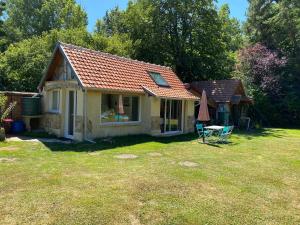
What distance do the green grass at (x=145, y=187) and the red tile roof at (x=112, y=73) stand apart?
163 inches

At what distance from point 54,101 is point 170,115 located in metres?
6.96

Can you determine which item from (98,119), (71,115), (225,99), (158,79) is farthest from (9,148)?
(225,99)

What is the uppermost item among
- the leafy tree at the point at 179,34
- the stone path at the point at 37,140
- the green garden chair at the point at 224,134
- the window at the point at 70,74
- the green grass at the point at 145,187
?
the leafy tree at the point at 179,34

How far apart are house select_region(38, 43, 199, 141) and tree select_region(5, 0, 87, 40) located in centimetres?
3155

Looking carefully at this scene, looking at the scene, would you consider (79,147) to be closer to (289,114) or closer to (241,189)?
(241,189)

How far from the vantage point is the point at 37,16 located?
50656 mm

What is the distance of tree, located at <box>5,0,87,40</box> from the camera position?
47344mm

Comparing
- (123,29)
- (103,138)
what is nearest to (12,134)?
(103,138)

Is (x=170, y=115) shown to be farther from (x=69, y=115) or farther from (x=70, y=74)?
(x=70, y=74)

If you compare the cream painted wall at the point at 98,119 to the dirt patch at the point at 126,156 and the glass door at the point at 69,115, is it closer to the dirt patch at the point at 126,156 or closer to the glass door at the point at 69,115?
the glass door at the point at 69,115

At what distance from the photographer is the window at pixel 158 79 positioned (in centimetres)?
2008

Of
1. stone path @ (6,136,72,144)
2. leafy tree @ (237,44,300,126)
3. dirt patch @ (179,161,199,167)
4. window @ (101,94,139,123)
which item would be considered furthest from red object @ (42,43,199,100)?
leafy tree @ (237,44,300,126)

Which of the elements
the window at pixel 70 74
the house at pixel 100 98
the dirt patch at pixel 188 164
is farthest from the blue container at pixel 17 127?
the dirt patch at pixel 188 164

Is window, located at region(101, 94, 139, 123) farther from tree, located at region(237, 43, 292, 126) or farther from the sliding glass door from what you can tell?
tree, located at region(237, 43, 292, 126)
